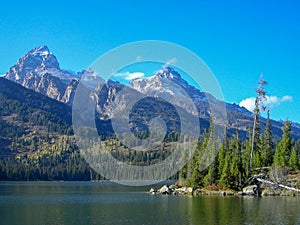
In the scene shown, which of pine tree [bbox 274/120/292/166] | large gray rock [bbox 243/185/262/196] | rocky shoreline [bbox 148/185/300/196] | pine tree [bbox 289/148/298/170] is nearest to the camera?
rocky shoreline [bbox 148/185/300/196]

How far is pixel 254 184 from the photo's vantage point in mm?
106500

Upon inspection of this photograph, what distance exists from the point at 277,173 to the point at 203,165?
2182cm

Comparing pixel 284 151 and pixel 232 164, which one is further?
pixel 284 151

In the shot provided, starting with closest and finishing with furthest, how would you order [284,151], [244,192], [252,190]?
1. [252,190]
2. [244,192]
3. [284,151]

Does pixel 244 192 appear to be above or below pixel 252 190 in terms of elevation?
below

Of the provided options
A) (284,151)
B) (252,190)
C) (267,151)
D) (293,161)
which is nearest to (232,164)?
(252,190)

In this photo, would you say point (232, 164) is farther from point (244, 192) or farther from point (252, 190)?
point (252, 190)

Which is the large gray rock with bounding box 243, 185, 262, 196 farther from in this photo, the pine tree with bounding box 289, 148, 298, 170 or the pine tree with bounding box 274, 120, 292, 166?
the pine tree with bounding box 289, 148, 298, 170

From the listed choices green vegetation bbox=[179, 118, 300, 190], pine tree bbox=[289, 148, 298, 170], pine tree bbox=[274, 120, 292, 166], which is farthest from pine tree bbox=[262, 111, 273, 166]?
pine tree bbox=[289, 148, 298, 170]

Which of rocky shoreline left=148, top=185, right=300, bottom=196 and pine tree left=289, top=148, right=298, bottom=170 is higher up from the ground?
pine tree left=289, top=148, right=298, bottom=170

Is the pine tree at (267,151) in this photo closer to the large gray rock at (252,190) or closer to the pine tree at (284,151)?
the pine tree at (284,151)

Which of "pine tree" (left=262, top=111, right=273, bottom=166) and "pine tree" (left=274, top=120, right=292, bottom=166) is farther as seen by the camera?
"pine tree" (left=262, top=111, right=273, bottom=166)

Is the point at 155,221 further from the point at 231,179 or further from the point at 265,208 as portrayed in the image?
the point at 231,179

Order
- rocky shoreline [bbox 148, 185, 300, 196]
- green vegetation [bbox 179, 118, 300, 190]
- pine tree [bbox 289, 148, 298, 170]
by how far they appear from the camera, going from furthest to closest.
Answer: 1. pine tree [bbox 289, 148, 298, 170]
2. green vegetation [bbox 179, 118, 300, 190]
3. rocky shoreline [bbox 148, 185, 300, 196]
